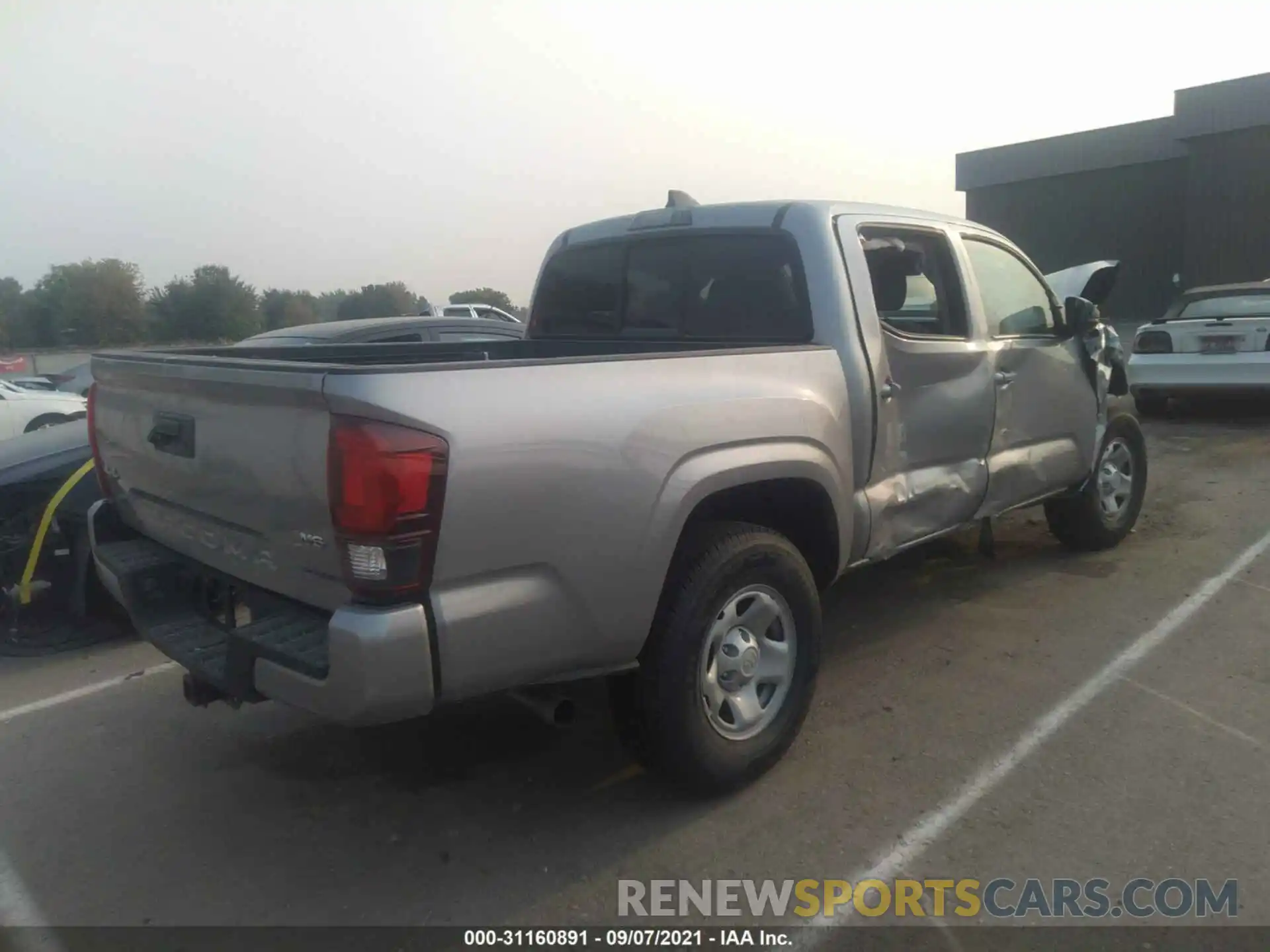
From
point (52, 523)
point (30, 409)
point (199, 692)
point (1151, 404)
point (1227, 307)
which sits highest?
point (1227, 307)

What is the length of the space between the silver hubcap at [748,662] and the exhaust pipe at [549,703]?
17.9 inches

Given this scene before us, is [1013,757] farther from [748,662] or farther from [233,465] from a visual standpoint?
[233,465]

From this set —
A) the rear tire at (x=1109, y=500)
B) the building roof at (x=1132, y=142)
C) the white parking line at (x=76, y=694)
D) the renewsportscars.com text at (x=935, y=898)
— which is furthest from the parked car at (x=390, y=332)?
the building roof at (x=1132, y=142)

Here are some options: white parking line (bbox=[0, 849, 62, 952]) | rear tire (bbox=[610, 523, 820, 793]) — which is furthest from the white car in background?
rear tire (bbox=[610, 523, 820, 793])

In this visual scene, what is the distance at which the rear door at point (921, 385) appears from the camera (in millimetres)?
3932

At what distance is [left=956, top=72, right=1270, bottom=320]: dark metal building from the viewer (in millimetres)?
26062

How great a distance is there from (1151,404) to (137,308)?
40.7 m

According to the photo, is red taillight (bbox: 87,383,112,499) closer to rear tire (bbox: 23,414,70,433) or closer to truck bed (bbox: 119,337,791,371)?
truck bed (bbox: 119,337,791,371)

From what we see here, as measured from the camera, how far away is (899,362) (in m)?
3.99

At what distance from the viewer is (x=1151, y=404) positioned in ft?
38.5

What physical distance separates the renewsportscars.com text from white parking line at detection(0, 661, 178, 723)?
2.46 meters

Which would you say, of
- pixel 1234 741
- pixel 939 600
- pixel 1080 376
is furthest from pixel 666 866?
pixel 1080 376

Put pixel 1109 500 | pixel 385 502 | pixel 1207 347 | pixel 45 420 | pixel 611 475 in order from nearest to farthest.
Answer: pixel 385 502, pixel 611 475, pixel 1109 500, pixel 1207 347, pixel 45 420

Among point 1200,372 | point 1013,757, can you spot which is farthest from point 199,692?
point 1200,372
